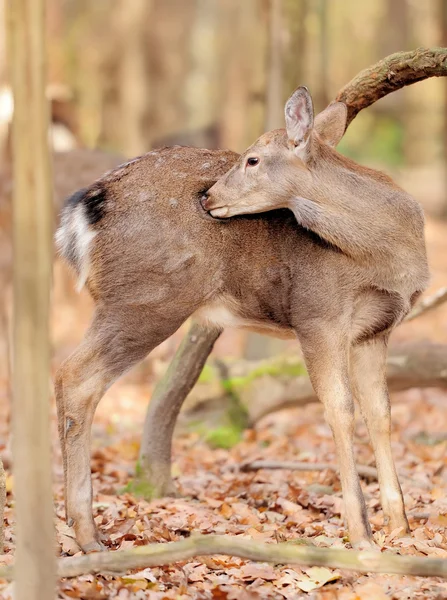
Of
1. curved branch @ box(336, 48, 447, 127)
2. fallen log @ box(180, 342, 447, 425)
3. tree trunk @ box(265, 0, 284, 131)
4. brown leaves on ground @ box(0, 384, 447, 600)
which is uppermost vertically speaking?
tree trunk @ box(265, 0, 284, 131)

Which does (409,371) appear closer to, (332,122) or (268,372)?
(268,372)

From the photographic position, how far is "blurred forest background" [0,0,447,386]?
1054cm

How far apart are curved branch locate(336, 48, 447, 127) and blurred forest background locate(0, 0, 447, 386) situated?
417 centimetres

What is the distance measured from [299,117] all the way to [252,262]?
2.98 feet

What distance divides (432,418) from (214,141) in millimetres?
9189

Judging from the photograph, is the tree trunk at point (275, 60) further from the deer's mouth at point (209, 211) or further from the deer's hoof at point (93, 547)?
the deer's hoof at point (93, 547)

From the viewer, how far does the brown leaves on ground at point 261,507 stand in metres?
4.20

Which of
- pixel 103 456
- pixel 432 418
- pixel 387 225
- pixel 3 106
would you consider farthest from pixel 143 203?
pixel 3 106

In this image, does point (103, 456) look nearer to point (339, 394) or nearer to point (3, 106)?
point (339, 394)

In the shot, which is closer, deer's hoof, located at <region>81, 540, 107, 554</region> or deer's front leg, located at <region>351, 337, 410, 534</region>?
deer's hoof, located at <region>81, 540, 107, 554</region>

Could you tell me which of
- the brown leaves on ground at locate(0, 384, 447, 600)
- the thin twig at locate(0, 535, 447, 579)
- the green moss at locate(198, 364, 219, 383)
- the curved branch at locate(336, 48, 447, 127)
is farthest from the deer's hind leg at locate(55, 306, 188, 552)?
the green moss at locate(198, 364, 219, 383)

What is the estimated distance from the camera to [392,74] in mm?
5684

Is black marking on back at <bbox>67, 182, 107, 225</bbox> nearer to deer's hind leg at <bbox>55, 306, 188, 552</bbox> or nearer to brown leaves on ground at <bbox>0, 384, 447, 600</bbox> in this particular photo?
deer's hind leg at <bbox>55, 306, 188, 552</bbox>

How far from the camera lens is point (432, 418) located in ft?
30.4
